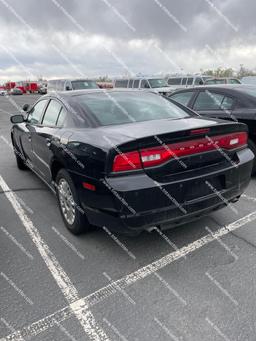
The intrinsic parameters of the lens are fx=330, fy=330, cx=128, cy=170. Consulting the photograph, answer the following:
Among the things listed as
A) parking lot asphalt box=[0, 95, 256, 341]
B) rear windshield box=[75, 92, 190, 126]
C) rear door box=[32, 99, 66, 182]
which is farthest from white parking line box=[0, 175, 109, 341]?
rear windshield box=[75, 92, 190, 126]

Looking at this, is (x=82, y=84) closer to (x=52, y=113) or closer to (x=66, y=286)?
(x=52, y=113)

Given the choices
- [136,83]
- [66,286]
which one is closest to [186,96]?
[66,286]

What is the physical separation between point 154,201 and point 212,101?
12.2 feet

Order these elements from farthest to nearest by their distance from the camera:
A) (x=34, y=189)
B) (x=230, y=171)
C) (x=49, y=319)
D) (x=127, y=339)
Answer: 1. (x=34, y=189)
2. (x=230, y=171)
3. (x=49, y=319)
4. (x=127, y=339)

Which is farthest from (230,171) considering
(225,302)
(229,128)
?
(225,302)

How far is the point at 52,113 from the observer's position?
430 centimetres

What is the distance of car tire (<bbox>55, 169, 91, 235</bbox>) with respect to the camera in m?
3.42

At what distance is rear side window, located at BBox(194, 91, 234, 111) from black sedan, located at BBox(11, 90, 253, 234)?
1.93 meters

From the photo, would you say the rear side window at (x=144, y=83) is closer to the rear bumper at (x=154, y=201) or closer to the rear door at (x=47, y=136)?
the rear door at (x=47, y=136)

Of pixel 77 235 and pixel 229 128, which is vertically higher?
pixel 229 128

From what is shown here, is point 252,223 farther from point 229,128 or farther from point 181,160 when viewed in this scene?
point 181,160

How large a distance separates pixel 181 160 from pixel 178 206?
1.35 ft

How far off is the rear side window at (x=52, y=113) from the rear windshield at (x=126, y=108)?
334mm

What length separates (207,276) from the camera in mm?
2865
